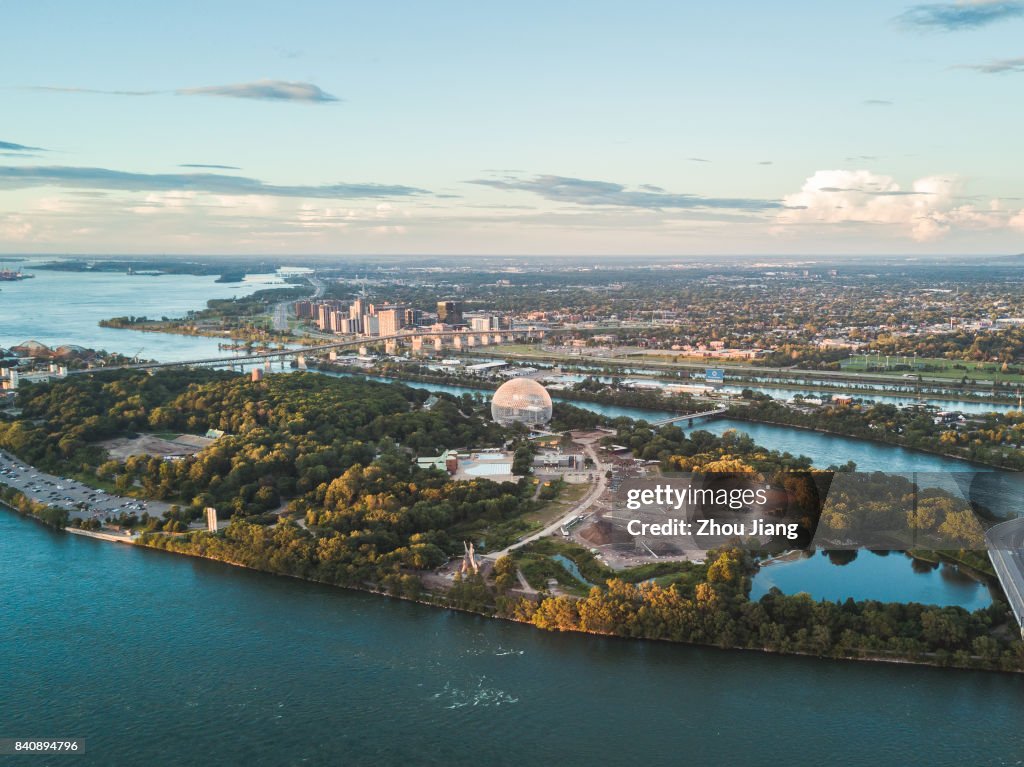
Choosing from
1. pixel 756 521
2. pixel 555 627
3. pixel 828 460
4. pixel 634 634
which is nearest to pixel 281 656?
pixel 555 627

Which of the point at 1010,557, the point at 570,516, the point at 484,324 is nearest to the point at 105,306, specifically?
the point at 484,324

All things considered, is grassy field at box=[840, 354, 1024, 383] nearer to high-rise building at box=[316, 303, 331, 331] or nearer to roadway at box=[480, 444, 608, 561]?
roadway at box=[480, 444, 608, 561]

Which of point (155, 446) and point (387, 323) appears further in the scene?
point (387, 323)

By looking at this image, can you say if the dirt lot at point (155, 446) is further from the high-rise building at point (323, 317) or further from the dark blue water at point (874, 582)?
the high-rise building at point (323, 317)

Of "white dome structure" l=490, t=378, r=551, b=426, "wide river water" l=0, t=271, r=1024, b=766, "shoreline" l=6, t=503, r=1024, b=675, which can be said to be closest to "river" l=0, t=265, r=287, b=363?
"white dome structure" l=490, t=378, r=551, b=426

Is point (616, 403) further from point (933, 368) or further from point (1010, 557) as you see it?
point (1010, 557)

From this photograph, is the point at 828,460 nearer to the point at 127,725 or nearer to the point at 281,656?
the point at 281,656
